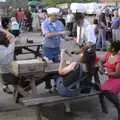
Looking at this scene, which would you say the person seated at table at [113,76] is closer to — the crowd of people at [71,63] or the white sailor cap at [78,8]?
the crowd of people at [71,63]

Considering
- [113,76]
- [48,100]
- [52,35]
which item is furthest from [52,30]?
[48,100]

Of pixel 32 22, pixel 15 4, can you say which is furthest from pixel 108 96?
pixel 15 4

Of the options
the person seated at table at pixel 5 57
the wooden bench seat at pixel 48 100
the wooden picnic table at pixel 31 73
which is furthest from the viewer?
the person seated at table at pixel 5 57

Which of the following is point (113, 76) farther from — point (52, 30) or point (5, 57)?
point (52, 30)

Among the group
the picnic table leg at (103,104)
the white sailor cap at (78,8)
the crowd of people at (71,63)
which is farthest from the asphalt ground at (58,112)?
the white sailor cap at (78,8)

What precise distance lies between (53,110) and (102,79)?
2.75m

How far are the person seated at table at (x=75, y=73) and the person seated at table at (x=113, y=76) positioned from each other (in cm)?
29

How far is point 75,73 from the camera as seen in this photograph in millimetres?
7461

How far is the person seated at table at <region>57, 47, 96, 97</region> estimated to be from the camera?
7457 millimetres

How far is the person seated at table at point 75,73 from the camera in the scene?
7.46 meters

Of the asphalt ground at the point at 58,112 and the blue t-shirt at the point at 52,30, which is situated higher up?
the blue t-shirt at the point at 52,30

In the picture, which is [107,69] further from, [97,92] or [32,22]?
[32,22]

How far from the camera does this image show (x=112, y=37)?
67.4ft

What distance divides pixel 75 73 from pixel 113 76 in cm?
67
